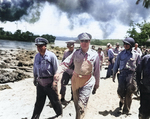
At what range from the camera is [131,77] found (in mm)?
4625

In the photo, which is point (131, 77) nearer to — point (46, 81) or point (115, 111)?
point (115, 111)

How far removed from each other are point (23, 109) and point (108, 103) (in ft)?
9.30

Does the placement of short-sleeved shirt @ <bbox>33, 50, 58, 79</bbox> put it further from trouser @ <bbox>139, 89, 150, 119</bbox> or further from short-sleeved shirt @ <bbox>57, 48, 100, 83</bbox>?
trouser @ <bbox>139, 89, 150, 119</bbox>

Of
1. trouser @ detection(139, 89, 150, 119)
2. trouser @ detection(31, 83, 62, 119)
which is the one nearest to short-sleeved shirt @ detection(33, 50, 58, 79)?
trouser @ detection(31, 83, 62, 119)

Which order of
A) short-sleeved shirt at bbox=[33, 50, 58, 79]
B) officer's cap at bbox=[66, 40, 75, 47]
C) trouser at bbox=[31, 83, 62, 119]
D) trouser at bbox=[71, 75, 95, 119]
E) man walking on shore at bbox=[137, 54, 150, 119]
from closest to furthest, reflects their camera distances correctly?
trouser at bbox=[71, 75, 95, 119]
man walking on shore at bbox=[137, 54, 150, 119]
short-sleeved shirt at bbox=[33, 50, 58, 79]
trouser at bbox=[31, 83, 62, 119]
officer's cap at bbox=[66, 40, 75, 47]

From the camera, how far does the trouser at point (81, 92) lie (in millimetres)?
3305

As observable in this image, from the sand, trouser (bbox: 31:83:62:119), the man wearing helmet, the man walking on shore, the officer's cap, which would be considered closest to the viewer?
the man walking on shore

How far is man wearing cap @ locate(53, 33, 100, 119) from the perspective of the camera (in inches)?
134

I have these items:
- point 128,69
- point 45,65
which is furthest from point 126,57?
point 45,65

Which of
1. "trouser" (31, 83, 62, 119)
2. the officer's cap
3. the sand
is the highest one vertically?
the officer's cap

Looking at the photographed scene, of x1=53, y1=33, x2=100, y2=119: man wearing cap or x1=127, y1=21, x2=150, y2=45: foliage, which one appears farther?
x1=127, y1=21, x2=150, y2=45: foliage

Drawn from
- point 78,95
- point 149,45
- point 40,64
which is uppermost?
point 149,45

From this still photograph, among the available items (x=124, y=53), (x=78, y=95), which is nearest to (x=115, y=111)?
(x=124, y=53)

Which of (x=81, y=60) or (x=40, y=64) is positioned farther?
(x=40, y=64)
